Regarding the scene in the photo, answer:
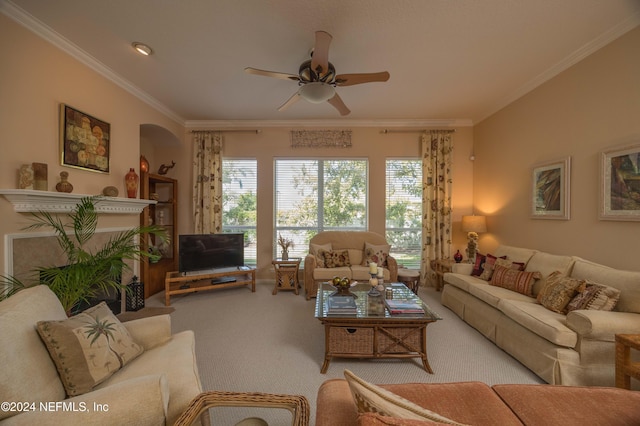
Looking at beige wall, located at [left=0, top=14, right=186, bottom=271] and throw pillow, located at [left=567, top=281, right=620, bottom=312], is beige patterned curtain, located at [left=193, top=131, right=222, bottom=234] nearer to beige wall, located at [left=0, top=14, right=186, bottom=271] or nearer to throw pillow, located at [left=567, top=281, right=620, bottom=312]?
beige wall, located at [left=0, top=14, right=186, bottom=271]

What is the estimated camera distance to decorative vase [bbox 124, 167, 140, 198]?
323 centimetres

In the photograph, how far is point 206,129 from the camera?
15.2 ft

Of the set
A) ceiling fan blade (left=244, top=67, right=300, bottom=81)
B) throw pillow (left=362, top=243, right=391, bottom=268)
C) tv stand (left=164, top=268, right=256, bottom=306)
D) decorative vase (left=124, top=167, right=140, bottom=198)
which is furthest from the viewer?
throw pillow (left=362, top=243, right=391, bottom=268)

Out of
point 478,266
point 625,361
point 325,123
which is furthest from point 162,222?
point 625,361

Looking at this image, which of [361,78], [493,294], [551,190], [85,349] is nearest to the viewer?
[85,349]

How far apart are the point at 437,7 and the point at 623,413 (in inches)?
110


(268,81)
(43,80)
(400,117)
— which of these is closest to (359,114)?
(400,117)

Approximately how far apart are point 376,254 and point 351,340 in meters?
2.06

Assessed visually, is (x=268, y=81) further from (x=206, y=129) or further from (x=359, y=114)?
(x=206, y=129)

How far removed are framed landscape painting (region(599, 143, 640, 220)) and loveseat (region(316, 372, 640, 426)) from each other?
1.96m

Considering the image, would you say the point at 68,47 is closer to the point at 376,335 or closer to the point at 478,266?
the point at 376,335

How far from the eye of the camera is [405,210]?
469 cm

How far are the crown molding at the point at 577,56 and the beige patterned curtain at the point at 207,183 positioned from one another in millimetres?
Answer: 4898

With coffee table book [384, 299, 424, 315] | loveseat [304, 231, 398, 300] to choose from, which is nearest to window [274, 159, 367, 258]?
loveseat [304, 231, 398, 300]
